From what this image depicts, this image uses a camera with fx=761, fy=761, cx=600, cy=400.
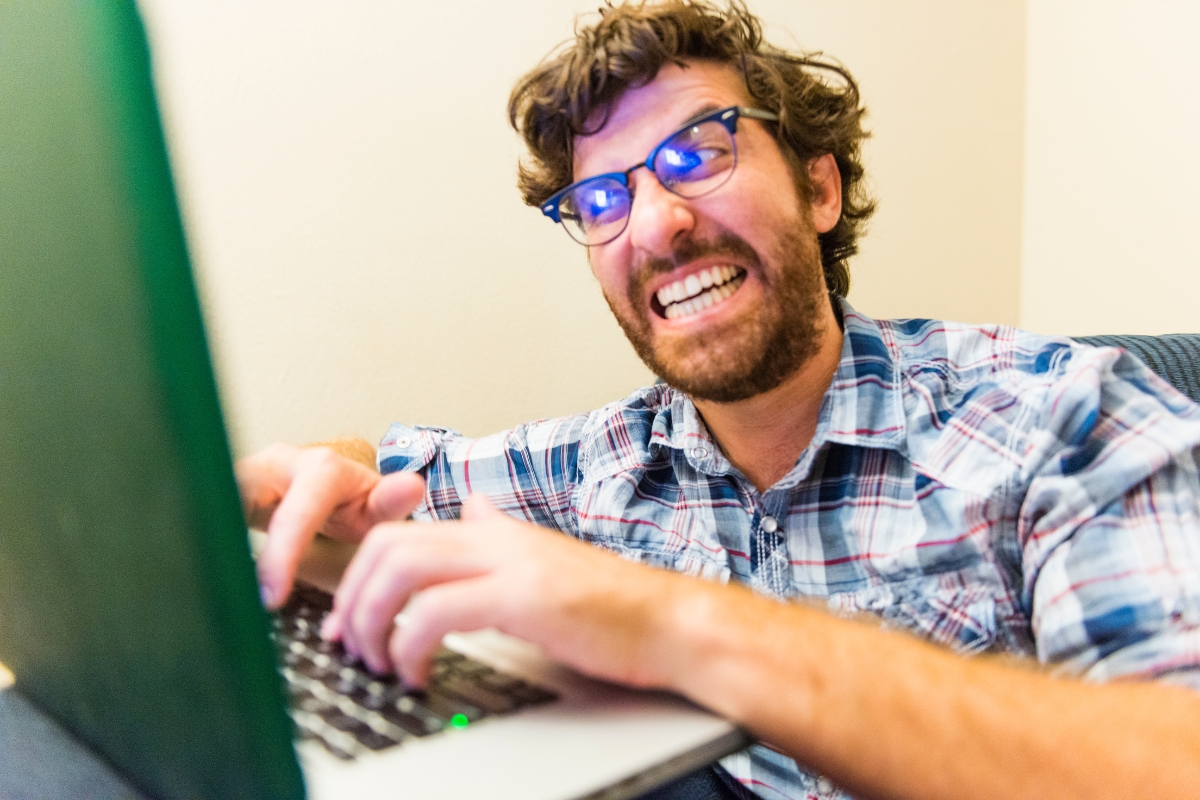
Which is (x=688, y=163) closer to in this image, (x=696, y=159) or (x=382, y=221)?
(x=696, y=159)

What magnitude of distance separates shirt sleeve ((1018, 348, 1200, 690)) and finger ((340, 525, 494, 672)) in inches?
18.8

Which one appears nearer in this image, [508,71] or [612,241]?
[612,241]

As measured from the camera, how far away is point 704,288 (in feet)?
3.25

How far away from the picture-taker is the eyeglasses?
951 mm

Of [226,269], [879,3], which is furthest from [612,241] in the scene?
[879,3]

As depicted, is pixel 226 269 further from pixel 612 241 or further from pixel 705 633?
pixel 705 633

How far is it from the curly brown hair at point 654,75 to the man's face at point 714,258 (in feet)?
0.10

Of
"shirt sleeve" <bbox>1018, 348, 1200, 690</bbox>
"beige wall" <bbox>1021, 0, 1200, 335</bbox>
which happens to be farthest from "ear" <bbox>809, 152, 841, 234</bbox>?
"beige wall" <bbox>1021, 0, 1200, 335</bbox>

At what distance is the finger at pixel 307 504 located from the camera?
0.55 meters

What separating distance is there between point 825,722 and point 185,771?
0.32m

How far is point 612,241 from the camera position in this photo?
3.37ft

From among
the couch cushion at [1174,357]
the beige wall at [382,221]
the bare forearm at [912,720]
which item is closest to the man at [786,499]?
the bare forearm at [912,720]

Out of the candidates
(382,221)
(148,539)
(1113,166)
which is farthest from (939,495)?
(1113,166)

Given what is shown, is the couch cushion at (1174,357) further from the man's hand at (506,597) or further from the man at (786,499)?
the man's hand at (506,597)
